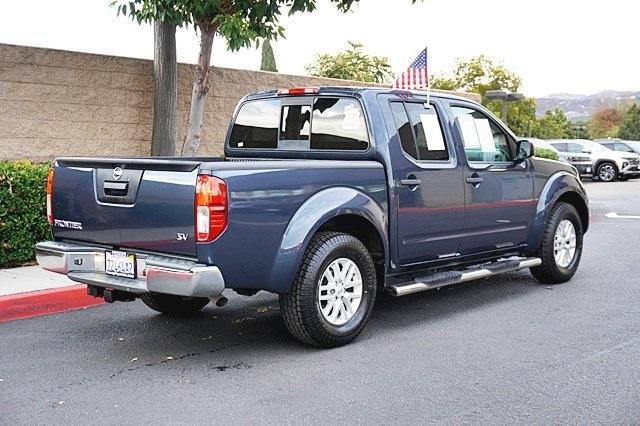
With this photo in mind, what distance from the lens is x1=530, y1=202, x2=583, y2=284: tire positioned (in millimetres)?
7895

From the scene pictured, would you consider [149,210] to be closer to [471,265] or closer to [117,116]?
[471,265]

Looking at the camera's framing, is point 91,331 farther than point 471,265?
No

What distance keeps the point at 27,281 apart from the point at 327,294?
3.43 metres

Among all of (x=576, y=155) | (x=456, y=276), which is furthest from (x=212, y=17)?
(x=576, y=155)

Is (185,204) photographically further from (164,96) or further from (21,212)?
(164,96)

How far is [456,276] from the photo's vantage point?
6684mm

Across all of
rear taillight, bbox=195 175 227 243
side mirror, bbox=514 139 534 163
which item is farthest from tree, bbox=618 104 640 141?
rear taillight, bbox=195 175 227 243

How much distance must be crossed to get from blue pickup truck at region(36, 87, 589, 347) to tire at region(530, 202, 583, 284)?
0.02m

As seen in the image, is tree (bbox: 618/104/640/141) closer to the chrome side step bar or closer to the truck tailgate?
A: the chrome side step bar

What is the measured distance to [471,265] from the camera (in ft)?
23.8

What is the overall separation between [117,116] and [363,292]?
24.9ft

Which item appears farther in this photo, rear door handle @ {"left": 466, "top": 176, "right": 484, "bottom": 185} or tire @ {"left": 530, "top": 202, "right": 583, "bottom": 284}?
tire @ {"left": 530, "top": 202, "right": 583, "bottom": 284}

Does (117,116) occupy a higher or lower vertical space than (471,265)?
higher

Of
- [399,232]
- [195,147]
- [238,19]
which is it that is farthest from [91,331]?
[195,147]
